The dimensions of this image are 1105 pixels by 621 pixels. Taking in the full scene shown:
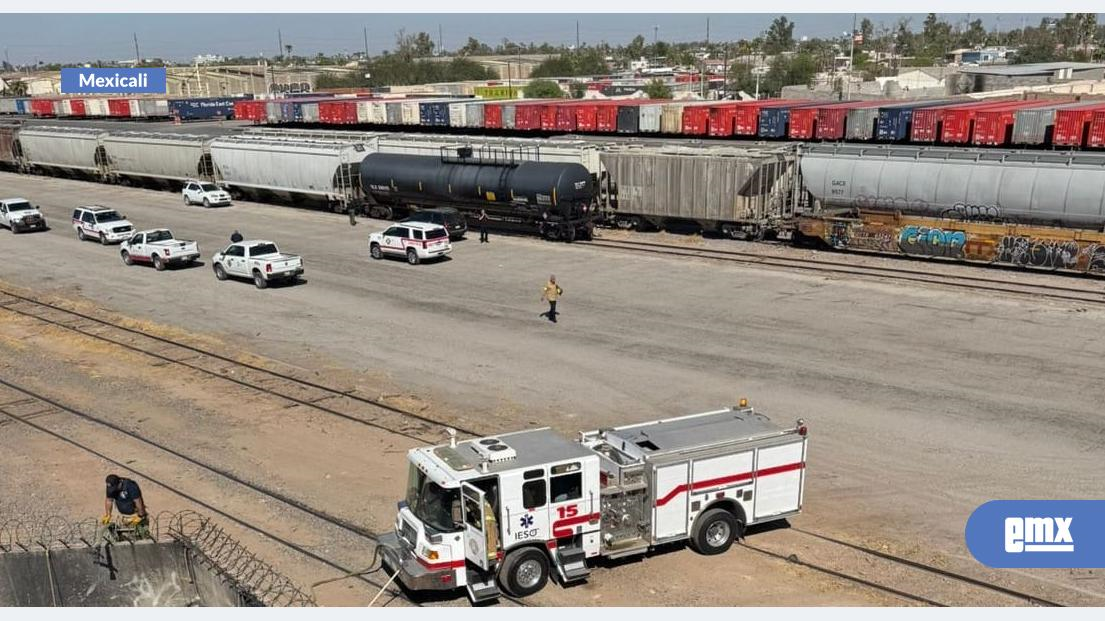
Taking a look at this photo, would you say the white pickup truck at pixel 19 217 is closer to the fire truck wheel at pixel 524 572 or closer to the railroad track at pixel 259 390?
the railroad track at pixel 259 390

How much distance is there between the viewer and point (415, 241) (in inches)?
1439

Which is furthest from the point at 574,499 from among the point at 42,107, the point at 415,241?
the point at 42,107

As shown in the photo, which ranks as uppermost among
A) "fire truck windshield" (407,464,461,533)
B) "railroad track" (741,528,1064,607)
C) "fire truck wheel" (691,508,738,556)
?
"fire truck windshield" (407,464,461,533)

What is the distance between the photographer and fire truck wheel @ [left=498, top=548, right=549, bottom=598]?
12648 mm

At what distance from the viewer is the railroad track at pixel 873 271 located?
Result: 95.4 feet

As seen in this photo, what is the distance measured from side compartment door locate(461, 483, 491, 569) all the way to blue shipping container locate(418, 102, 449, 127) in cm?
6997

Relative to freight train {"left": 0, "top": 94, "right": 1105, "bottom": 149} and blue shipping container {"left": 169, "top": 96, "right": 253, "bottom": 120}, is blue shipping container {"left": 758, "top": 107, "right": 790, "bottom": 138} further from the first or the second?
blue shipping container {"left": 169, "top": 96, "right": 253, "bottom": 120}

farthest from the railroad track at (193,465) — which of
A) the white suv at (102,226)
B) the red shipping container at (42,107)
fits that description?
the red shipping container at (42,107)

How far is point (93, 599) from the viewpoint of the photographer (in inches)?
562

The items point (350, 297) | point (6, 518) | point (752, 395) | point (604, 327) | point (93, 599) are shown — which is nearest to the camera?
point (93, 599)

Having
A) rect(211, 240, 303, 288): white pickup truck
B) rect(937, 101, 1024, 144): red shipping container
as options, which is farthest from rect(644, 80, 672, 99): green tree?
rect(211, 240, 303, 288): white pickup truck

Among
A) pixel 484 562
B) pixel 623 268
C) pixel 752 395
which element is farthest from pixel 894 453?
pixel 623 268

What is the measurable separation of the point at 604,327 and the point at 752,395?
694cm

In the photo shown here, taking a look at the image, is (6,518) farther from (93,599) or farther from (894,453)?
(894,453)
